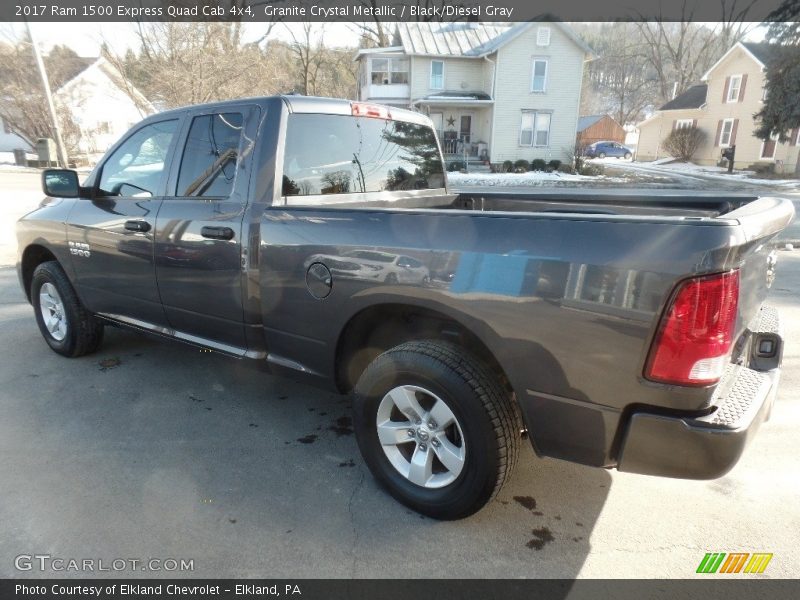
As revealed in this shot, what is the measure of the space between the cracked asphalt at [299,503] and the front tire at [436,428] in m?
0.17

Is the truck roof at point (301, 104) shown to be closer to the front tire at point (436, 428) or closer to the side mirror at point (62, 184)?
the side mirror at point (62, 184)

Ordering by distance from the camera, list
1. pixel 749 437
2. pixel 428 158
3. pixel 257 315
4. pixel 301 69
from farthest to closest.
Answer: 1. pixel 301 69
2. pixel 428 158
3. pixel 257 315
4. pixel 749 437

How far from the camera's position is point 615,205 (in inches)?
143

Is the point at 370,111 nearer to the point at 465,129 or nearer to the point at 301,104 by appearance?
the point at 301,104

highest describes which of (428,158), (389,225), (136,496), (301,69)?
(301,69)

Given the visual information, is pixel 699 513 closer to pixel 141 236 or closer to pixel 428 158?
pixel 428 158

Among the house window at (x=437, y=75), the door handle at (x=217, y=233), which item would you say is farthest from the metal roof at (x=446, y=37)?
the door handle at (x=217, y=233)

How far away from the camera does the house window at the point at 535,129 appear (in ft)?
92.7

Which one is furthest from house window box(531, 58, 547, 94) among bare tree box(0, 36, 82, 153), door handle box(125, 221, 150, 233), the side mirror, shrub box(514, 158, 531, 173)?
door handle box(125, 221, 150, 233)

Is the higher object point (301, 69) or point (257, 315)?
point (301, 69)

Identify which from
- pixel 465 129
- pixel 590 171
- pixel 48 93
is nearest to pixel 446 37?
pixel 465 129

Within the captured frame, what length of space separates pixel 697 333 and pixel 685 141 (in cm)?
3940

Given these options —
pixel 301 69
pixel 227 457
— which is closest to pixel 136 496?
pixel 227 457

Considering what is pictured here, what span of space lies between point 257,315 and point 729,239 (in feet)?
7.46
